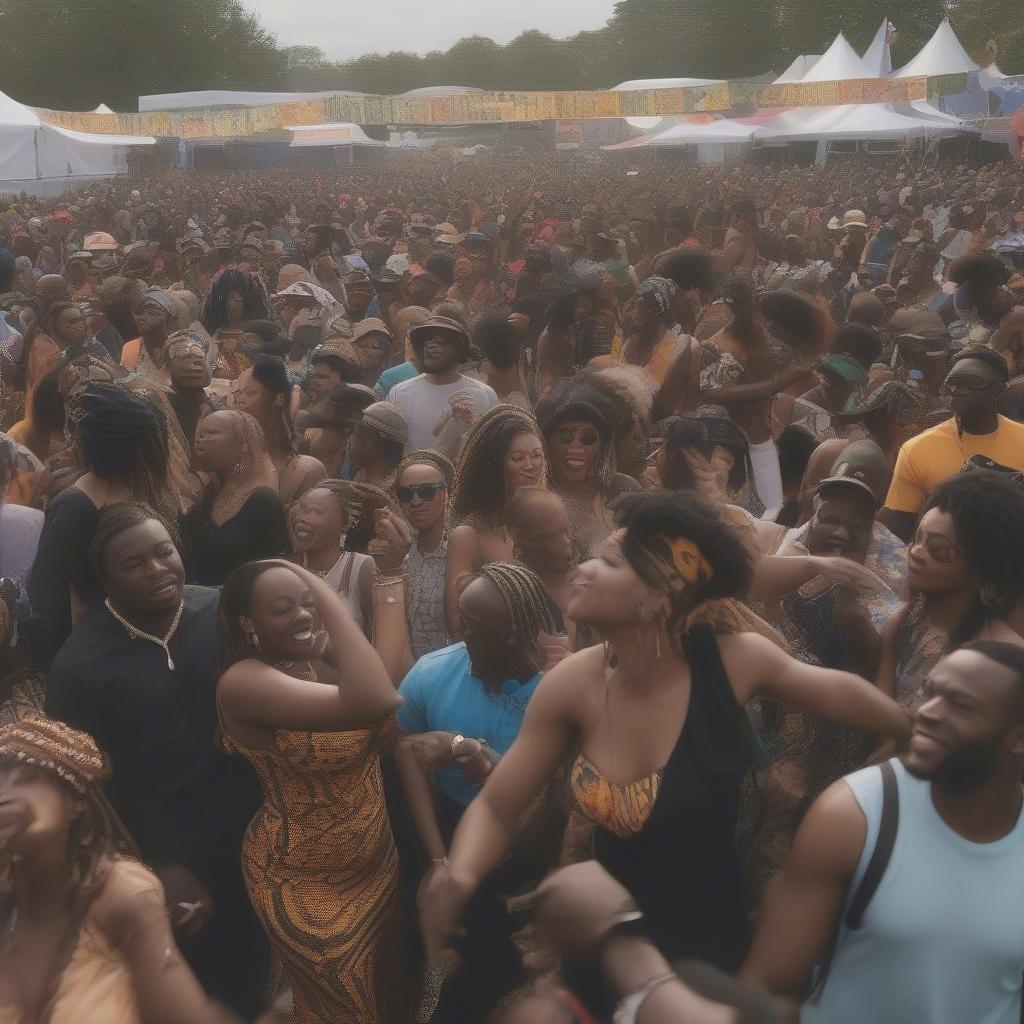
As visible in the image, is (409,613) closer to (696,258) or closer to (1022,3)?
(696,258)

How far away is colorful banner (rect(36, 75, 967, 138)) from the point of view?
95.1 ft

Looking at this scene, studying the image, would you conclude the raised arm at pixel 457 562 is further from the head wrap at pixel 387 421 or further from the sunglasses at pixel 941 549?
the sunglasses at pixel 941 549

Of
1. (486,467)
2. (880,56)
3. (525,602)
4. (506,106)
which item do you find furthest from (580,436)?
(880,56)

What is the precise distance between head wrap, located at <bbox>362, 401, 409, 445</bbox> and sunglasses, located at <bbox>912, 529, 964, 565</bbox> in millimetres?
2689

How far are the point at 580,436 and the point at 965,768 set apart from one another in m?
2.70

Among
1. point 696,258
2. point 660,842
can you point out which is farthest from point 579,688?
point 696,258

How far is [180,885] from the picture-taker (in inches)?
112

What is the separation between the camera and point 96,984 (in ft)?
6.98

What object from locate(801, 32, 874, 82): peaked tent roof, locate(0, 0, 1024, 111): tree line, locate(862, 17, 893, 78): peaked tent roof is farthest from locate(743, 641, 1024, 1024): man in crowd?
locate(0, 0, 1024, 111): tree line

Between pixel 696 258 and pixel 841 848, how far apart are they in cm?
694

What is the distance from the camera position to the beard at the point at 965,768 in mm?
2082

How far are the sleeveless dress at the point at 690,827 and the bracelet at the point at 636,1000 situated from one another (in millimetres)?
721

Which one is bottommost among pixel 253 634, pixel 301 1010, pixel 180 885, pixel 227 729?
pixel 301 1010

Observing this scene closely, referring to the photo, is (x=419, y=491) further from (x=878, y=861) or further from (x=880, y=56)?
(x=880, y=56)
